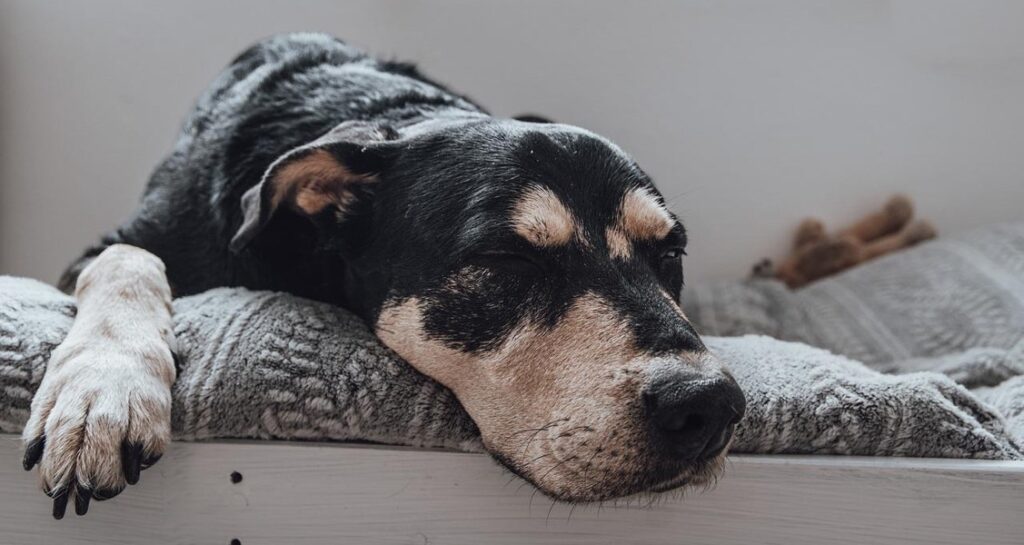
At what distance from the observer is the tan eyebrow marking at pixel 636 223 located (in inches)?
54.0

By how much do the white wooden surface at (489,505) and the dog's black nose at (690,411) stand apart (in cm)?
14

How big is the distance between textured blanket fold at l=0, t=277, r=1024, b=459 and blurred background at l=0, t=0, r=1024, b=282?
1662 mm

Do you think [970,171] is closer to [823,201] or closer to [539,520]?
[823,201]

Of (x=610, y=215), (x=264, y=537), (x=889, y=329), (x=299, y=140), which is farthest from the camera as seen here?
(x=889, y=329)

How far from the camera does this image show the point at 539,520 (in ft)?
3.94

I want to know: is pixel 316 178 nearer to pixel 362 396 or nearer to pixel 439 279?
pixel 439 279

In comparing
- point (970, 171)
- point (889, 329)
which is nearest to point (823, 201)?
point (970, 171)

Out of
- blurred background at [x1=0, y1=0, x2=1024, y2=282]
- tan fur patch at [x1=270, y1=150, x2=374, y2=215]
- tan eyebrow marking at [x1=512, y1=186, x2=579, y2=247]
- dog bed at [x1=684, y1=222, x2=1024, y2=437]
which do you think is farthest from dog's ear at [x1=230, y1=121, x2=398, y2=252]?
blurred background at [x1=0, y1=0, x2=1024, y2=282]

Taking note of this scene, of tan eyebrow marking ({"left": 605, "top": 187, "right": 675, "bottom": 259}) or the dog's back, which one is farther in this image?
the dog's back

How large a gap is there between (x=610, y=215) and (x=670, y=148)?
167cm

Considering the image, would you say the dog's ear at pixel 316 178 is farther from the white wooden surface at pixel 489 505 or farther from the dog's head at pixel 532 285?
the white wooden surface at pixel 489 505

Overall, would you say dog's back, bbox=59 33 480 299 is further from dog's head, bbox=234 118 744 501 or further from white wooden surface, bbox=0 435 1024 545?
white wooden surface, bbox=0 435 1024 545

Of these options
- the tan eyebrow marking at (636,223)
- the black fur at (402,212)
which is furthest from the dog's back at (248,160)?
the tan eyebrow marking at (636,223)

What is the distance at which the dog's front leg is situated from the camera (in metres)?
1.06
